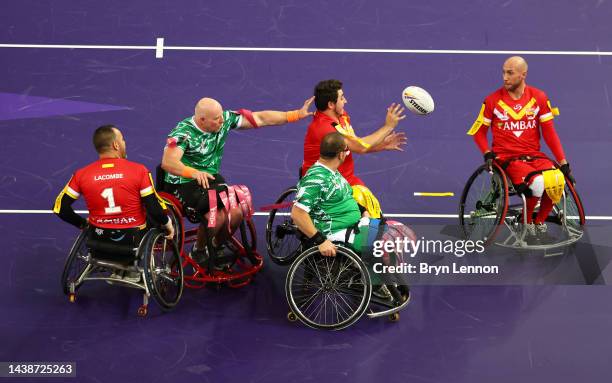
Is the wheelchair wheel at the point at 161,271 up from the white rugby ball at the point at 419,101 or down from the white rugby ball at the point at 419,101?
down

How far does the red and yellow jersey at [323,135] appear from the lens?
8.20 meters

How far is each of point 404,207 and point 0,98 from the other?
4.78m

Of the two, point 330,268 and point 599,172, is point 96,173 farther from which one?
point 599,172

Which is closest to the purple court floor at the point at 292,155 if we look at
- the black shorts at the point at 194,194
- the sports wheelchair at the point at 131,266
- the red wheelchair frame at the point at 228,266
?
the red wheelchair frame at the point at 228,266

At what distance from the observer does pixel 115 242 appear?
758 cm

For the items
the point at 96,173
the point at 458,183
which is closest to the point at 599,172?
the point at 458,183

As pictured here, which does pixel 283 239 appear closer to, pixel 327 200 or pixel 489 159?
pixel 327 200

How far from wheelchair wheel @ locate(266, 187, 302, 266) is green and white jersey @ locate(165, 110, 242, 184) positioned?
0.70m

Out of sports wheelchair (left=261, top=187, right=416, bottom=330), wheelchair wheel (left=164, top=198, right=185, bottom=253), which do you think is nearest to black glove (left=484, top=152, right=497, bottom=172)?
sports wheelchair (left=261, top=187, right=416, bottom=330)

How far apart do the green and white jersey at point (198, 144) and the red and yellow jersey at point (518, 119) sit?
7.70ft

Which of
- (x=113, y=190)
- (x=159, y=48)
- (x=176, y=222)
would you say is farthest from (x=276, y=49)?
(x=113, y=190)

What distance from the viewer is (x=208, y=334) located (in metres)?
7.59

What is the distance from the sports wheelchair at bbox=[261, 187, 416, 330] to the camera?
7430mm

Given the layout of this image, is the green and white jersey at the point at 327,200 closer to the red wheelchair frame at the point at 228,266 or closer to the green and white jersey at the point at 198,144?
the red wheelchair frame at the point at 228,266
